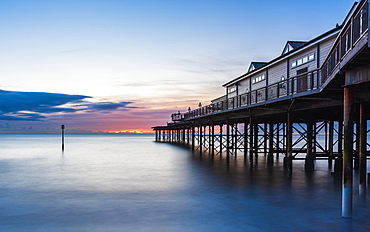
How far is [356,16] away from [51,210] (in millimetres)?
11292

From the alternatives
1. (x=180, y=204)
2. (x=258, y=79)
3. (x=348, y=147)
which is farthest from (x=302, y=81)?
(x=180, y=204)

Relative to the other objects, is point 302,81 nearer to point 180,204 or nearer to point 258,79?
point 258,79

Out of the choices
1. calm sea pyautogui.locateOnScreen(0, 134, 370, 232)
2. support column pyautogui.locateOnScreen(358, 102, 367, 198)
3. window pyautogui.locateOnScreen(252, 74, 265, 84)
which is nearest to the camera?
calm sea pyautogui.locateOnScreen(0, 134, 370, 232)

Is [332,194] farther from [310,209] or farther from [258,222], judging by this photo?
[258,222]

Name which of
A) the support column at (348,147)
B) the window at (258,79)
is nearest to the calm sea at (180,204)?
the support column at (348,147)

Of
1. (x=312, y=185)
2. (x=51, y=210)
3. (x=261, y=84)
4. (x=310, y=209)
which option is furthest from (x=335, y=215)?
(x=261, y=84)

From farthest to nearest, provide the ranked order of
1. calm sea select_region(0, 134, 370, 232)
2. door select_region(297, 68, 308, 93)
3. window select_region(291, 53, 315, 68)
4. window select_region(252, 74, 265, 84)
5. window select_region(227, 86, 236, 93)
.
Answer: window select_region(227, 86, 236, 93)
window select_region(252, 74, 265, 84)
window select_region(291, 53, 315, 68)
door select_region(297, 68, 308, 93)
calm sea select_region(0, 134, 370, 232)

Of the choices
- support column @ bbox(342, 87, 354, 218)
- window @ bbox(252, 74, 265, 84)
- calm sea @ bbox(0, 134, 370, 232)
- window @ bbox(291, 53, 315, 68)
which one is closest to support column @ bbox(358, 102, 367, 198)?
calm sea @ bbox(0, 134, 370, 232)

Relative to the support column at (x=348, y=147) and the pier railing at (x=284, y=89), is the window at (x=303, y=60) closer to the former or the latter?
the pier railing at (x=284, y=89)

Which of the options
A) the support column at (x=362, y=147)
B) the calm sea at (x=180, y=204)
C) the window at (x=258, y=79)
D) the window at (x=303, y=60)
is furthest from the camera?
the window at (x=258, y=79)

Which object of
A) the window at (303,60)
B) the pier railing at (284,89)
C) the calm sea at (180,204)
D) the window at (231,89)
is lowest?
the calm sea at (180,204)

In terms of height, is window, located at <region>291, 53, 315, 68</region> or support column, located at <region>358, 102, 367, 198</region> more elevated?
window, located at <region>291, 53, 315, 68</region>

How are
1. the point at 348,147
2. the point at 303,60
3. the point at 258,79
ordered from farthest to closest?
the point at 258,79, the point at 303,60, the point at 348,147

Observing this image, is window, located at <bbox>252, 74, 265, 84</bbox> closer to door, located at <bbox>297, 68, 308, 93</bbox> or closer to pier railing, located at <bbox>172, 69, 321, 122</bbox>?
pier railing, located at <bbox>172, 69, 321, 122</bbox>
